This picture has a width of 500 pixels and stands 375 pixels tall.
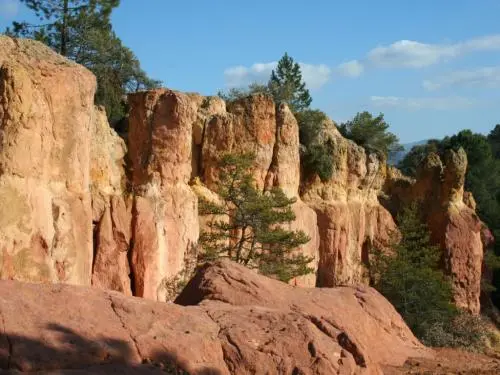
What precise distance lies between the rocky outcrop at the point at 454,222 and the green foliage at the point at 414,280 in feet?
2.86

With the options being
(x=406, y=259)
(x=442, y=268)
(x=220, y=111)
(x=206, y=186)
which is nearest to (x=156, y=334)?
(x=206, y=186)

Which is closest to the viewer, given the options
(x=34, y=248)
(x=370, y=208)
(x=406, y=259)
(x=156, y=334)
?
(x=156, y=334)

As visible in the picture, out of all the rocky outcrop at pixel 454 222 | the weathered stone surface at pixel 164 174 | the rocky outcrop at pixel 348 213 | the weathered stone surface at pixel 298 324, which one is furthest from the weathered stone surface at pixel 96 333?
the rocky outcrop at pixel 454 222

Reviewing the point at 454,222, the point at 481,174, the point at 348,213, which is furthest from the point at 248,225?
the point at 481,174

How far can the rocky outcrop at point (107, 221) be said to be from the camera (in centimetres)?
1642

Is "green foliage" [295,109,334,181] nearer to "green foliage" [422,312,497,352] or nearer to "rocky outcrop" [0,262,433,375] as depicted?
"green foliage" [422,312,497,352]

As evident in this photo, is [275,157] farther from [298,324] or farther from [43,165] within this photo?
[298,324]

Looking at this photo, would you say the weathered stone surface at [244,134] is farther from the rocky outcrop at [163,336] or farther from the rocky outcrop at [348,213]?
the rocky outcrop at [163,336]

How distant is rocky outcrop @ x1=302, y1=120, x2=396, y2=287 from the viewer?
94.1 feet

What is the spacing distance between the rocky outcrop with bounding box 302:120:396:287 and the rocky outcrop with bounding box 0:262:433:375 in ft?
61.7

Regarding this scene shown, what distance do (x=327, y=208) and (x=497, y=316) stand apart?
11.3 m

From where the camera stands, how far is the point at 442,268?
3050cm

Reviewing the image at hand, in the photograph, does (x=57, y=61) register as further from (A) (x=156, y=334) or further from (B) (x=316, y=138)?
(B) (x=316, y=138)

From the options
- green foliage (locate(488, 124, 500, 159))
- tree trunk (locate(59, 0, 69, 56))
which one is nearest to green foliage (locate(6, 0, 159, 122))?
tree trunk (locate(59, 0, 69, 56))
